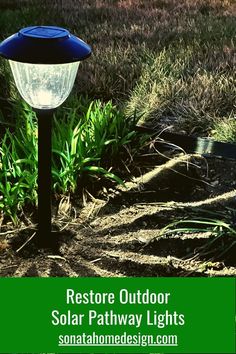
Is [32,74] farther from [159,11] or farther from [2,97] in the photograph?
[159,11]

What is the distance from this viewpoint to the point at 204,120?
5016 mm

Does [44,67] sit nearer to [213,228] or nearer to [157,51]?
[213,228]

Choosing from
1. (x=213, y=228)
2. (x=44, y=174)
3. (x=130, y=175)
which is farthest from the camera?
(x=130, y=175)

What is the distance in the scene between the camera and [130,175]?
4176 millimetres

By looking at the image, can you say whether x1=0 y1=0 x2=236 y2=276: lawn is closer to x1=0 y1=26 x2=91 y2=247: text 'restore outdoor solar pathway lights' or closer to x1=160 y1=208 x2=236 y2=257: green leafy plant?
x1=160 y1=208 x2=236 y2=257: green leafy plant

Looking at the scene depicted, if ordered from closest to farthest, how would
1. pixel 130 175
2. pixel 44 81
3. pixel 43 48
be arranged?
pixel 43 48 < pixel 44 81 < pixel 130 175

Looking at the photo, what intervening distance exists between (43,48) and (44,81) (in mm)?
184

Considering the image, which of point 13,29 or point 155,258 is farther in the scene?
point 13,29

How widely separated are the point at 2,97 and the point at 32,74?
250cm

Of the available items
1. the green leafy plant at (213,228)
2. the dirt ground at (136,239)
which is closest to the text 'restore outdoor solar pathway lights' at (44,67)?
the dirt ground at (136,239)

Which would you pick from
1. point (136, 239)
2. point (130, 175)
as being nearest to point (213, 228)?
point (136, 239)

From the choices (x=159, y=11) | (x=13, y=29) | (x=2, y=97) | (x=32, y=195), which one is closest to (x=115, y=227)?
(x=32, y=195)

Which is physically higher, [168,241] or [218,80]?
[218,80]

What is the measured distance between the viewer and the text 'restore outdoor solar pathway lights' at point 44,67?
2.89m
